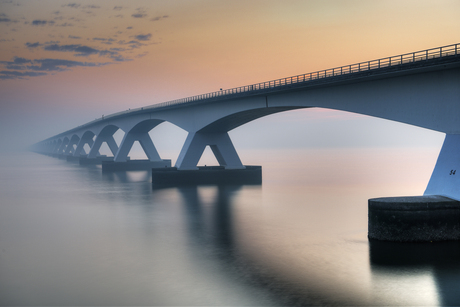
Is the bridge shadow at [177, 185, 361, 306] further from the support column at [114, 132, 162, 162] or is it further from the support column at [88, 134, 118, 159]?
the support column at [88, 134, 118, 159]

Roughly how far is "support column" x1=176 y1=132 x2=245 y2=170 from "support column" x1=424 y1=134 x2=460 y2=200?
3062 centimetres

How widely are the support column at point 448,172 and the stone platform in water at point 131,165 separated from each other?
5625 centimetres

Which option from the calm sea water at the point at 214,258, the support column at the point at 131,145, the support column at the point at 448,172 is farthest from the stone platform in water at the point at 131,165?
the support column at the point at 448,172

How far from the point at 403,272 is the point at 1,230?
2179cm

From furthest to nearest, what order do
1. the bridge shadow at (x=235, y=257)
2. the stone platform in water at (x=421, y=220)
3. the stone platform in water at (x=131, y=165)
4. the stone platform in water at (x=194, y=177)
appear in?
the stone platform in water at (x=131, y=165), the stone platform in water at (x=194, y=177), the stone platform in water at (x=421, y=220), the bridge shadow at (x=235, y=257)

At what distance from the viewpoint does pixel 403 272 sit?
1661cm

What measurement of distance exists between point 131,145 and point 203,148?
28080 millimetres

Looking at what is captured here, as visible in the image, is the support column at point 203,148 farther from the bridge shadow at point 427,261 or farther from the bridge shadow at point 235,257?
the bridge shadow at point 427,261

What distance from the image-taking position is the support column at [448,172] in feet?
69.8

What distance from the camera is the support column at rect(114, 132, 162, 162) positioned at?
75.8 metres

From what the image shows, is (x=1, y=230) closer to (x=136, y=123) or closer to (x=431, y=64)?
(x=431, y=64)

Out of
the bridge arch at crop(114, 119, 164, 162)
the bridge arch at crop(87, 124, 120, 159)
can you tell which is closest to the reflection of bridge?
the bridge arch at crop(114, 119, 164, 162)

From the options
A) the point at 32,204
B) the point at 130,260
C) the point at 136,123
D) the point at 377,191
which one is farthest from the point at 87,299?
A: the point at 136,123

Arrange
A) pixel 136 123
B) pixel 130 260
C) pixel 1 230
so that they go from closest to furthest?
pixel 130 260, pixel 1 230, pixel 136 123
